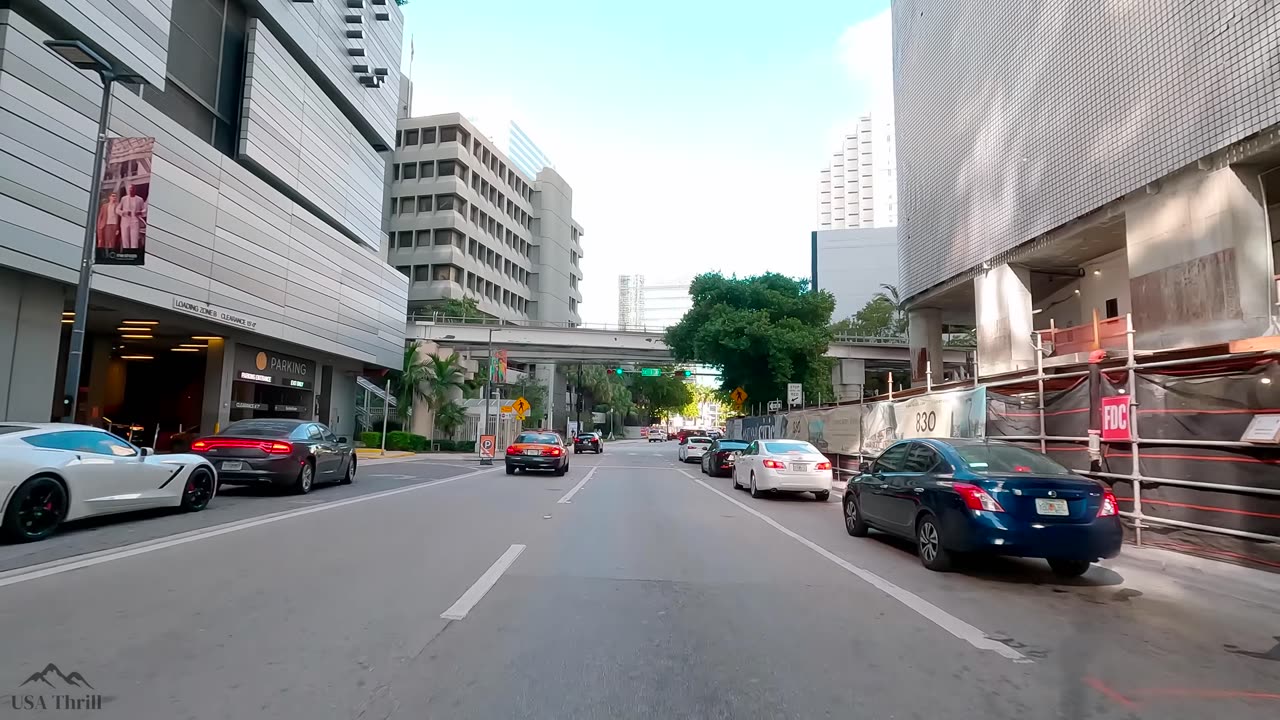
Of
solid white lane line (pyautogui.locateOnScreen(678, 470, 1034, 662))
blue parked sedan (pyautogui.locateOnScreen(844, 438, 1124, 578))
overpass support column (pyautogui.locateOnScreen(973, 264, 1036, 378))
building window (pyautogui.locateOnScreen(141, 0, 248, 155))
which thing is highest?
building window (pyautogui.locateOnScreen(141, 0, 248, 155))

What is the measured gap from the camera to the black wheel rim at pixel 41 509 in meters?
8.38

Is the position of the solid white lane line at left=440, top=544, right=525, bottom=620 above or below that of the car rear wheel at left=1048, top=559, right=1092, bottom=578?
below

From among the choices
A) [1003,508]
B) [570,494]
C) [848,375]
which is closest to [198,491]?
[570,494]

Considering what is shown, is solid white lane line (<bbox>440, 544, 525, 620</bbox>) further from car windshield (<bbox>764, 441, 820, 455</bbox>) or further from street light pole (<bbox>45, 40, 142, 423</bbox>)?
street light pole (<bbox>45, 40, 142, 423</bbox>)

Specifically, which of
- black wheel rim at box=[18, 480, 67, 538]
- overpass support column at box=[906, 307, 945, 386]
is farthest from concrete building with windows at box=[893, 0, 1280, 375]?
black wheel rim at box=[18, 480, 67, 538]

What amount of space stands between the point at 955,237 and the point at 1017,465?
21.4 m

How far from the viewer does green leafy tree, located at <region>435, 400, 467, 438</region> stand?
45.6 meters

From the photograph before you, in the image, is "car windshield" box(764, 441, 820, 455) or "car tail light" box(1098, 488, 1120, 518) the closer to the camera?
"car tail light" box(1098, 488, 1120, 518)

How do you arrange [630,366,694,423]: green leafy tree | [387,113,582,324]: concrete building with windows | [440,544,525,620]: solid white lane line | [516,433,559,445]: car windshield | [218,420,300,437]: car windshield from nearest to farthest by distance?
1. [440,544,525,620]: solid white lane line
2. [218,420,300,437]: car windshield
3. [516,433,559,445]: car windshield
4. [387,113,582,324]: concrete building with windows
5. [630,366,694,423]: green leafy tree

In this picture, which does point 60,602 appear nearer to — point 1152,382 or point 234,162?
point 1152,382

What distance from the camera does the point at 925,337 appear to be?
32.7 metres

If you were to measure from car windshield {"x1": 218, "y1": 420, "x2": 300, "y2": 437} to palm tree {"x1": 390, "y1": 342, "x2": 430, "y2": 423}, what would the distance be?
30.2 meters

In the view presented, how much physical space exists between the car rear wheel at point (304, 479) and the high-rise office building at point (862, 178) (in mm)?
159970

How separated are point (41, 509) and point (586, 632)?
7.21m
